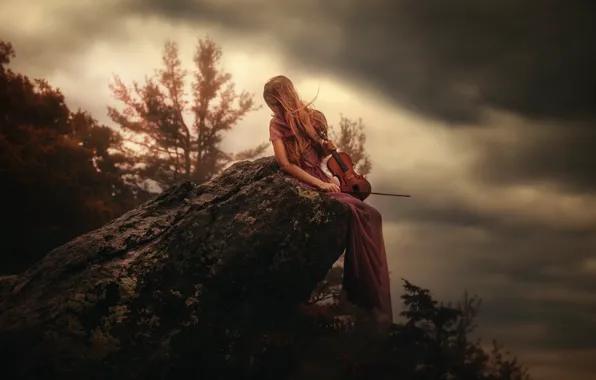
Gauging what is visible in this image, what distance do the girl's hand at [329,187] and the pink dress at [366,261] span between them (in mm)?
40

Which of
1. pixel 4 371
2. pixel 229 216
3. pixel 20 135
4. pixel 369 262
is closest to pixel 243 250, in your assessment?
pixel 229 216

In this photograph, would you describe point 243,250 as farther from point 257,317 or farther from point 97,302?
point 97,302

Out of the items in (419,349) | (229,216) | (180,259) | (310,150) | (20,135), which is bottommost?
(419,349)

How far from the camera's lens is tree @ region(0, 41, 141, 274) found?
36.9 ft

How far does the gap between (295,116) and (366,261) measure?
55.2 inches

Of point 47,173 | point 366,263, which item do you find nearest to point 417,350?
point 366,263

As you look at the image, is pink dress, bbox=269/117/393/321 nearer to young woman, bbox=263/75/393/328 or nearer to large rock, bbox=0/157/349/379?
young woman, bbox=263/75/393/328

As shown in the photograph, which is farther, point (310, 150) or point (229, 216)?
point (310, 150)

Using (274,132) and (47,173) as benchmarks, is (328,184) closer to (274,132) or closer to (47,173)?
(274,132)

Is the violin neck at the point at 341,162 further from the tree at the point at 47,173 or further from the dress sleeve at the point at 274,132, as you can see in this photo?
the tree at the point at 47,173

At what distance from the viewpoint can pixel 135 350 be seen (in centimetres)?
407

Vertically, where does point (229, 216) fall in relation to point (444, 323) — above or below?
above

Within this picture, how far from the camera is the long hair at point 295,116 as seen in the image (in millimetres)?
4746

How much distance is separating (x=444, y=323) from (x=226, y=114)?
10668 millimetres
